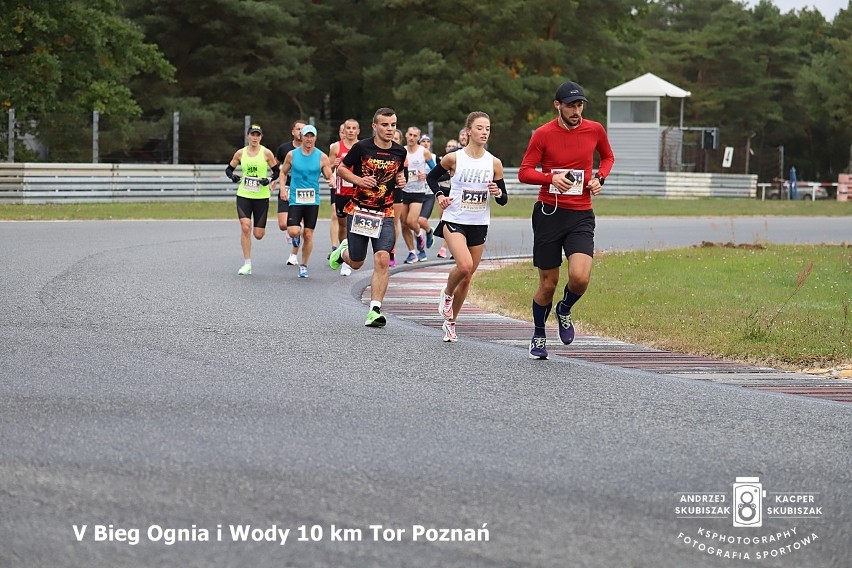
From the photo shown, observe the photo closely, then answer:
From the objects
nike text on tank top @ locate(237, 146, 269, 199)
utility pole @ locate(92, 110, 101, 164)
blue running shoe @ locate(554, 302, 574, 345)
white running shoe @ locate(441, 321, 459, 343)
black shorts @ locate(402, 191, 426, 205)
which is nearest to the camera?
blue running shoe @ locate(554, 302, 574, 345)

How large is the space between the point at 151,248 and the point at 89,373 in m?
12.7

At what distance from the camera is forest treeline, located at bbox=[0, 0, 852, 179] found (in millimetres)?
40469

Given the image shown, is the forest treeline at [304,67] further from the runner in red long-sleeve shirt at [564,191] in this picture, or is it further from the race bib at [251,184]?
the runner in red long-sleeve shirt at [564,191]

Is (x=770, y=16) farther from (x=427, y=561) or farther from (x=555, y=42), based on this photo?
(x=427, y=561)

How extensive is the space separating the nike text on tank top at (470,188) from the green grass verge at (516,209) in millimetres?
19745

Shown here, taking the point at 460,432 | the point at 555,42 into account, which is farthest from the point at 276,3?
the point at 460,432

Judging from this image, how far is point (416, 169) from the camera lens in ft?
67.1

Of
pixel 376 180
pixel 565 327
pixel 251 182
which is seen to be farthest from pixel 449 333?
pixel 251 182

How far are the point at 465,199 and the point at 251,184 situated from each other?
6773 mm

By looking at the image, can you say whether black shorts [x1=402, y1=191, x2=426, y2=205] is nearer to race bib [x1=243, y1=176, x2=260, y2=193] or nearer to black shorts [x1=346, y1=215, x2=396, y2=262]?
race bib [x1=243, y1=176, x2=260, y2=193]

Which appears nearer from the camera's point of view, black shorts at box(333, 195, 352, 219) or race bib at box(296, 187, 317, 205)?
black shorts at box(333, 195, 352, 219)

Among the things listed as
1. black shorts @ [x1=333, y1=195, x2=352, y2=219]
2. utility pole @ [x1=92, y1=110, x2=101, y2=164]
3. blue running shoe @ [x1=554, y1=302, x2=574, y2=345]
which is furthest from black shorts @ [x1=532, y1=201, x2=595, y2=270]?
utility pole @ [x1=92, y1=110, x2=101, y2=164]

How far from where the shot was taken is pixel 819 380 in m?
10.4

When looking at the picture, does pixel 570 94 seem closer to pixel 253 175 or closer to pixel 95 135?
pixel 253 175
